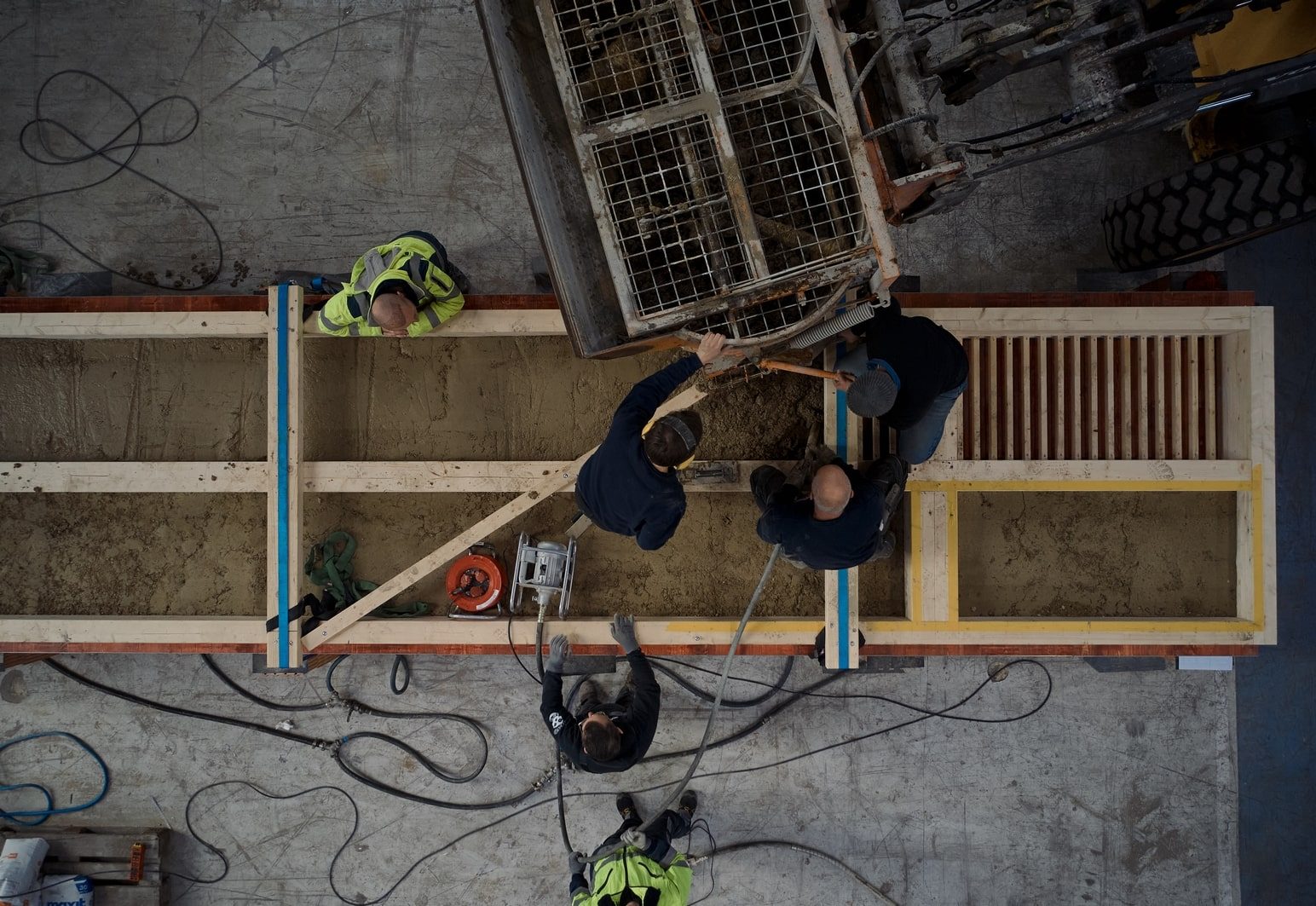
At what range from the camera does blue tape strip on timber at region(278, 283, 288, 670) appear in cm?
392

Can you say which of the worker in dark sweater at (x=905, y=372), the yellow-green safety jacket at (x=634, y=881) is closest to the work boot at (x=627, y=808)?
the yellow-green safety jacket at (x=634, y=881)

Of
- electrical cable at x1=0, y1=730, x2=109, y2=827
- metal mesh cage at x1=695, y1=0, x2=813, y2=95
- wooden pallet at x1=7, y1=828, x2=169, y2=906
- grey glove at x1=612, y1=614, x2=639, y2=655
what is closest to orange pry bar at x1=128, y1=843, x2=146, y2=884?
wooden pallet at x1=7, y1=828, x2=169, y2=906

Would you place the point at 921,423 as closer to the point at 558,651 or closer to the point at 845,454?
the point at 845,454

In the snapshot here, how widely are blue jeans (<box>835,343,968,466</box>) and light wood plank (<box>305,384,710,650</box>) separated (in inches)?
36.4

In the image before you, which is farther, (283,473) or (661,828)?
(661,828)

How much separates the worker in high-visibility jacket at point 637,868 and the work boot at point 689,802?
0.11 ft

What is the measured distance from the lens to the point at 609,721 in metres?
4.11

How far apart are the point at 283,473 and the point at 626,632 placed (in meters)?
2.17

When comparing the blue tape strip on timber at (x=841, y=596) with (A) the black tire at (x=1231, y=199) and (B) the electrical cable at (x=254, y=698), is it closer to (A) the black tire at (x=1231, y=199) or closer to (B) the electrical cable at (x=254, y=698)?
(A) the black tire at (x=1231, y=199)

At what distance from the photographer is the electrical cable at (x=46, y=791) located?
16.6ft

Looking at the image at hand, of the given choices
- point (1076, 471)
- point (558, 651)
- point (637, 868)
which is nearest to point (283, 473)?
point (558, 651)

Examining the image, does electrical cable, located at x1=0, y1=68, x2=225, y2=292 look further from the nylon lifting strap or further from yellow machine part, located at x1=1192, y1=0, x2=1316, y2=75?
yellow machine part, located at x1=1192, y1=0, x2=1316, y2=75

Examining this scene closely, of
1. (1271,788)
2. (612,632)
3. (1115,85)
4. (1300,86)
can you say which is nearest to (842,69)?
(1115,85)

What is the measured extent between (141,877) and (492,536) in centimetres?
372
